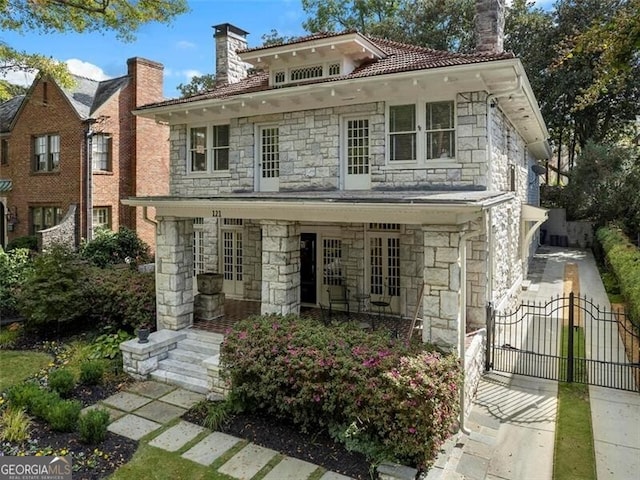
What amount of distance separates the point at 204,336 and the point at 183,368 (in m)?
1.03

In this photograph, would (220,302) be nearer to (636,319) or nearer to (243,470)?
(243,470)

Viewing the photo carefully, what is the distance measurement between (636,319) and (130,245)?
1736cm

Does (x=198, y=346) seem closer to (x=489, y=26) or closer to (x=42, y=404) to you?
(x=42, y=404)

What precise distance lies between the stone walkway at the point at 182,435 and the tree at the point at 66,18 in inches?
467

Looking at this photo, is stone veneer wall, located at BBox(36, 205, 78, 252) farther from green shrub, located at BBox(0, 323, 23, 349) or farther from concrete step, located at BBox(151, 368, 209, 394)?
concrete step, located at BBox(151, 368, 209, 394)

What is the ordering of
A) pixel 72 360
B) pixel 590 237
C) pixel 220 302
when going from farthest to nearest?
1. pixel 590 237
2. pixel 220 302
3. pixel 72 360

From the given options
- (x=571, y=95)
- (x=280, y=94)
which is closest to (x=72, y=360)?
(x=280, y=94)

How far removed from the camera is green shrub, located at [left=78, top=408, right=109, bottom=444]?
6293 millimetres

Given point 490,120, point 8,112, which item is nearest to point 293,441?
point 490,120

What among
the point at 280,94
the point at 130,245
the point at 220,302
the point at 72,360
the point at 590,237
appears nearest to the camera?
the point at 72,360

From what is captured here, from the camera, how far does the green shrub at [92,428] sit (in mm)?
6293

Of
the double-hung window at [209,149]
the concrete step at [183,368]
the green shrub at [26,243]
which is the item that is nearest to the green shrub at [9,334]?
the concrete step at [183,368]

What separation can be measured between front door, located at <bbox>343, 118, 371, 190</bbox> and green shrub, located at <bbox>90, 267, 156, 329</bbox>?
18.7 ft

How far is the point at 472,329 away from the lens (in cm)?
953
